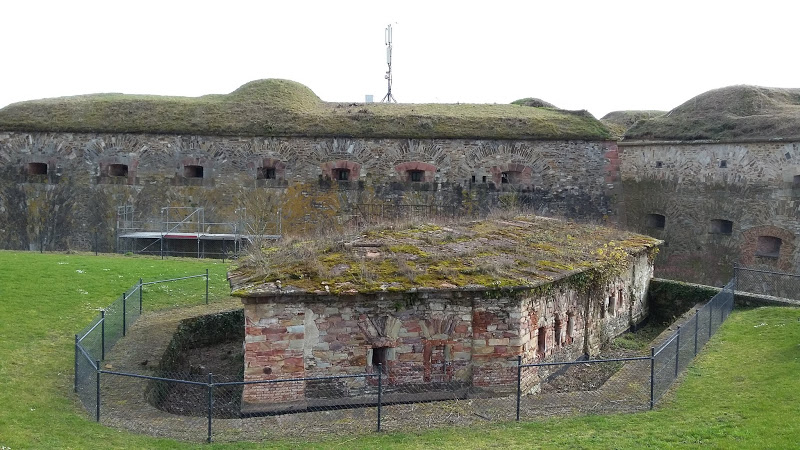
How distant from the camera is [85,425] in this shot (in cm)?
810

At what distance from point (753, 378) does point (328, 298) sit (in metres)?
6.27

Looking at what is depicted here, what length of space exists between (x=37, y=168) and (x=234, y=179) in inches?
268

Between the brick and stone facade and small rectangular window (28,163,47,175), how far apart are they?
17.1 m

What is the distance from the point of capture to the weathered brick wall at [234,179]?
72.7ft

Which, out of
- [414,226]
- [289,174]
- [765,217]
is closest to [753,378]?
[414,226]

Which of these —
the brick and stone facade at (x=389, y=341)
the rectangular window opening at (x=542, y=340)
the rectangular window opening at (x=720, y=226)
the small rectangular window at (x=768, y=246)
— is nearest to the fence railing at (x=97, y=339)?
the brick and stone facade at (x=389, y=341)

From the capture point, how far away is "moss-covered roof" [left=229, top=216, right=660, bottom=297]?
938 cm

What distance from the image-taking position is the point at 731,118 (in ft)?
69.9

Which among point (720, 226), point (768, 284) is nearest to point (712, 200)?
point (720, 226)

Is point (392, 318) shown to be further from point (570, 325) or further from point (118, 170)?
point (118, 170)

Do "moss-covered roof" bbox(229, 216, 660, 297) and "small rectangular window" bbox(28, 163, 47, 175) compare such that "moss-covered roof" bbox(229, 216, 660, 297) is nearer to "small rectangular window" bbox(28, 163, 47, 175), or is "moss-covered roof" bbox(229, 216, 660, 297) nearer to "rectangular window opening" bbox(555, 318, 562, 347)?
"rectangular window opening" bbox(555, 318, 562, 347)

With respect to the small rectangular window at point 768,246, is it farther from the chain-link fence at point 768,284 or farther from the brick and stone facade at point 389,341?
the brick and stone facade at point 389,341

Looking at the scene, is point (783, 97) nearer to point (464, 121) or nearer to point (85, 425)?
point (464, 121)

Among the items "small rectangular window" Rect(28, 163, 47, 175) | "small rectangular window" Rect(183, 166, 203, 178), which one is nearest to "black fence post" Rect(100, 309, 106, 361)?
"small rectangular window" Rect(183, 166, 203, 178)
